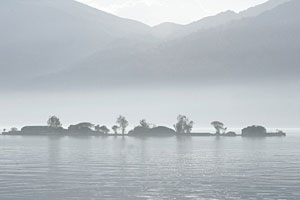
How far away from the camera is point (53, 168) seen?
130125mm

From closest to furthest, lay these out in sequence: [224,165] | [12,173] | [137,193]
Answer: [137,193], [12,173], [224,165]

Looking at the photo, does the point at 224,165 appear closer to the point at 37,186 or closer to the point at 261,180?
the point at 261,180

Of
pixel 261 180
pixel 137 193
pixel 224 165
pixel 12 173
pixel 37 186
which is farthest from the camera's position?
pixel 224 165

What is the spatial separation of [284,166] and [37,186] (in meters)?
65.6

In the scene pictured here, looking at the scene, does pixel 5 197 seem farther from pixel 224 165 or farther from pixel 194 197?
pixel 224 165

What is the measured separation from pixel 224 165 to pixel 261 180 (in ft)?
125

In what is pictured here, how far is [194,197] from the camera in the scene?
84250 mm

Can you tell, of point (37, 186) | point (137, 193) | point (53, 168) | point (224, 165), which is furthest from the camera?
point (224, 165)

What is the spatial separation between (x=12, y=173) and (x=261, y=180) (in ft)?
164

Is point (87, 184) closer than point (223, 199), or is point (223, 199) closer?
point (223, 199)

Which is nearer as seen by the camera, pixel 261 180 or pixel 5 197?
pixel 5 197

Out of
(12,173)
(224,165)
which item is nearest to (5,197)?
(12,173)

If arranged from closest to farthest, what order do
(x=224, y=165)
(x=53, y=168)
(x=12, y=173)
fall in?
1. (x=12, y=173)
2. (x=53, y=168)
3. (x=224, y=165)

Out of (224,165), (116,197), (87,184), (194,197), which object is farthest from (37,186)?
(224,165)
